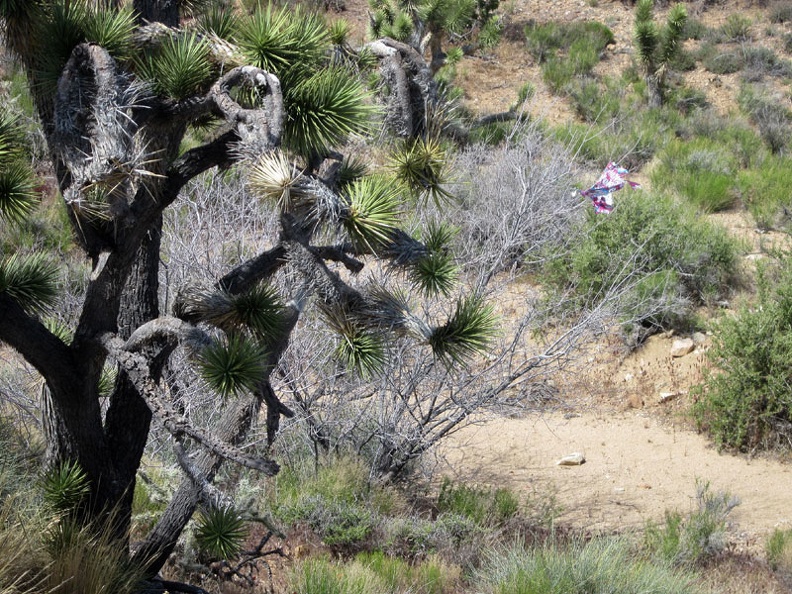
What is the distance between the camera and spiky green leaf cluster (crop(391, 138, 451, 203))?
389cm

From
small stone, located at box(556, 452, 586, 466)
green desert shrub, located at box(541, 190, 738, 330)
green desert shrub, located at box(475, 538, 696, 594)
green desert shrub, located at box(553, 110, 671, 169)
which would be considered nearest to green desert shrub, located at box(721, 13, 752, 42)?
green desert shrub, located at box(553, 110, 671, 169)

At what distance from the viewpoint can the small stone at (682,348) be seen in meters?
10.9

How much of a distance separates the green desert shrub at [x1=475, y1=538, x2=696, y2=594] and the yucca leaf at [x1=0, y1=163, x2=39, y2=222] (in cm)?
328

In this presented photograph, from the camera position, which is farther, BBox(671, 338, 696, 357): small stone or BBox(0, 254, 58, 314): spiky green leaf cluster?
BBox(671, 338, 696, 357): small stone

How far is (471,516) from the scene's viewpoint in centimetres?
696

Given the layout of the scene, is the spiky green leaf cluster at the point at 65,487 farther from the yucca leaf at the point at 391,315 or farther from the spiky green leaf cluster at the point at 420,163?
the spiky green leaf cluster at the point at 420,163

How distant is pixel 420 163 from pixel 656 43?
692 inches

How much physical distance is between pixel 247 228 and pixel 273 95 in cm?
580

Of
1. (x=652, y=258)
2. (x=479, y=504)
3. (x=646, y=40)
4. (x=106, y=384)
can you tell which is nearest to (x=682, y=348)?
(x=652, y=258)

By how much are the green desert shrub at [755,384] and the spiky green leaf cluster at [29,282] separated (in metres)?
6.94

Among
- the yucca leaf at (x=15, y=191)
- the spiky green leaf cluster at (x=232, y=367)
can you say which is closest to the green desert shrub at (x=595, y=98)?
the yucca leaf at (x=15, y=191)

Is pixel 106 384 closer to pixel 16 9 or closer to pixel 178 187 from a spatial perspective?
pixel 178 187

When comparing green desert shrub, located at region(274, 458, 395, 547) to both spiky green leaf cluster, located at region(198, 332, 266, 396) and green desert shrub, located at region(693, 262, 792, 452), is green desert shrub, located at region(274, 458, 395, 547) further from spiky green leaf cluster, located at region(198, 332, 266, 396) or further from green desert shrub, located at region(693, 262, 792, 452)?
green desert shrub, located at region(693, 262, 792, 452)

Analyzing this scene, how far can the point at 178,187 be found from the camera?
13.1ft
